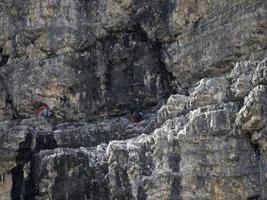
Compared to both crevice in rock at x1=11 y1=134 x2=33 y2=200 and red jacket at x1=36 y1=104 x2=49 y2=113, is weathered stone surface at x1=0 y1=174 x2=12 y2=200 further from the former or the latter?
red jacket at x1=36 y1=104 x2=49 y2=113

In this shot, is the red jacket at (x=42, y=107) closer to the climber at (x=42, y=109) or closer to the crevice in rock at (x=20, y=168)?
the climber at (x=42, y=109)

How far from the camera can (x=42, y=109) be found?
2028 inches

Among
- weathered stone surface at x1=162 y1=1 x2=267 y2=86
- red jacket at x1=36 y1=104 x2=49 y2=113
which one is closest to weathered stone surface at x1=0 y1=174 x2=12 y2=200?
red jacket at x1=36 y1=104 x2=49 y2=113

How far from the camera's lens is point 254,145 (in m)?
36.1

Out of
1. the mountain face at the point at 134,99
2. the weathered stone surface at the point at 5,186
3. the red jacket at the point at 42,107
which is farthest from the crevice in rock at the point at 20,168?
the red jacket at the point at 42,107

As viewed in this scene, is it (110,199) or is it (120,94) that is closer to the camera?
(110,199)

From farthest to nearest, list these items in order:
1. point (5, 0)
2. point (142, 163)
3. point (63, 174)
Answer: point (5, 0) < point (63, 174) < point (142, 163)

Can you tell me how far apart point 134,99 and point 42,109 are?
744 cm

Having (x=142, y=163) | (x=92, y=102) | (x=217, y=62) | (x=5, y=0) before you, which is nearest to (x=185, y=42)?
(x=217, y=62)

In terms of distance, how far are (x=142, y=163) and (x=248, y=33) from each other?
12.0 m

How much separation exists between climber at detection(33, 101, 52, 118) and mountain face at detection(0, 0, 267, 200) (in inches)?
15.1

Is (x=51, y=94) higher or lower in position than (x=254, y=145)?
higher

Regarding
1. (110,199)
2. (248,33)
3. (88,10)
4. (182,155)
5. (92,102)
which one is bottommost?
(110,199)

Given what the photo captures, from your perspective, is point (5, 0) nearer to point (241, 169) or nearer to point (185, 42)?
point (185, 42)
